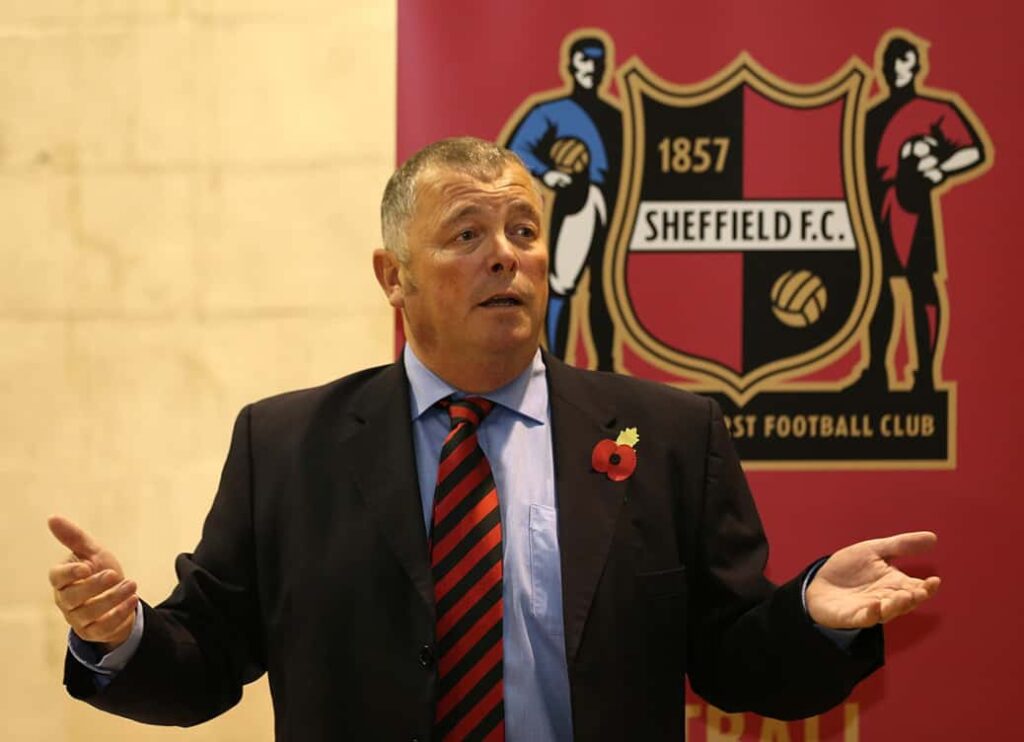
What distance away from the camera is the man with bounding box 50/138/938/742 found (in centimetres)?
192

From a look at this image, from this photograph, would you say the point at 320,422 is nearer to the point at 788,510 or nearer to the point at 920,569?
the point at 788,510

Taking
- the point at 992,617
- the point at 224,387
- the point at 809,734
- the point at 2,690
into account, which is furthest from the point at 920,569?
the point at 2,690

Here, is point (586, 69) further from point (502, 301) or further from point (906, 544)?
point (906, 544)

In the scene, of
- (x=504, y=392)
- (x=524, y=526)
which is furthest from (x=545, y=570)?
(x=504, y=392)

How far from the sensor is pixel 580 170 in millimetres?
3051

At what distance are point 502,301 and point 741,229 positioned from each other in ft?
3.70

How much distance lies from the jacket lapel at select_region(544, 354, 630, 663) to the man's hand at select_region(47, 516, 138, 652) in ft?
2.21

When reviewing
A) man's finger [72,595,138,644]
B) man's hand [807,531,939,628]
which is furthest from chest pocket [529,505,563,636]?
man's finger [72,595,138,644]

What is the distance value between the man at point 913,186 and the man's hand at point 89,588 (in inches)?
74.7

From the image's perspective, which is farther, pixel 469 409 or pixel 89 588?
pixel 469 409

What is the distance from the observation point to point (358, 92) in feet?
10.5

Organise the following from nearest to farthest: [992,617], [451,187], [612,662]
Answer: [612,662] → [451,187] → [992,617]

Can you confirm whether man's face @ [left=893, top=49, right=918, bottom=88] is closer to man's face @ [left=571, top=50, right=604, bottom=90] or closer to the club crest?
the club crest

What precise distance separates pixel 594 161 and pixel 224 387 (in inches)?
44.4
